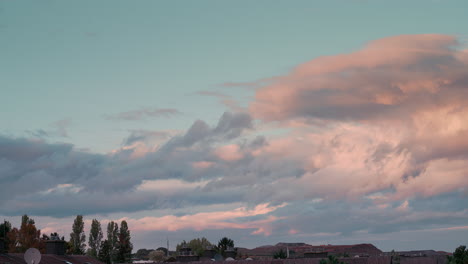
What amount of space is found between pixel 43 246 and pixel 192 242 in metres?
56.1

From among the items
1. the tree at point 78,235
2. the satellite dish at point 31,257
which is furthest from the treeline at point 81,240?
the satellite dish at point 31,257

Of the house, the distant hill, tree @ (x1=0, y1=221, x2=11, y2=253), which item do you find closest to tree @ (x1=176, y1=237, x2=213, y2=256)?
the distant hill

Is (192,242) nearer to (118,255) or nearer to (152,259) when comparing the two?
(152,259)

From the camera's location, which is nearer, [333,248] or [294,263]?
[294,263]

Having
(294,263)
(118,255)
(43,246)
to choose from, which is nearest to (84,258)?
(294,263)

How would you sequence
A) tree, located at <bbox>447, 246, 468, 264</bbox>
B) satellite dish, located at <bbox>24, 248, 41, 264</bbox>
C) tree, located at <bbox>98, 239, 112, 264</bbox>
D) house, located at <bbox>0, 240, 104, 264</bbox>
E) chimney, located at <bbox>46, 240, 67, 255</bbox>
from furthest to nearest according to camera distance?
1. tree, located at <bbox>98, 239, 112, 264</bbox>
2. chimney, located at <bbox>46, 240, 67, 255</bbox>
3. house, located at <bbox>0, 240, 104, 264</bbox>
4. satellite dish, located at <bbox>24, 248, 41, 264</bbox>
5. tree, located at <bbox>447, 246, 468, 264</bbox>

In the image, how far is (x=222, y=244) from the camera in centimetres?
13262

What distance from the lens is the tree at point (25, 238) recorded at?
367 feet

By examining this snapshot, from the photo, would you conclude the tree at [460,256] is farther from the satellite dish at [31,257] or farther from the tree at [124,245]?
the tree at [124,245]

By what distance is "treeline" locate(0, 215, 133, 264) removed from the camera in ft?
373

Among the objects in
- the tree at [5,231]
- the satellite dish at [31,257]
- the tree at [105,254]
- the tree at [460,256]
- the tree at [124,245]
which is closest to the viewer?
the tree at [460,256]

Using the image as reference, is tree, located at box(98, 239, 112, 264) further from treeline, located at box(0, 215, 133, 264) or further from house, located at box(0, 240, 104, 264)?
house, located at box(0, 240, 104, 264)

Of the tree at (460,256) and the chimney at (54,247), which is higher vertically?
the chimney at (54,247)

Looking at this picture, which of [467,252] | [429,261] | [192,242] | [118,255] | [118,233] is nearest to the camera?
[467,252]
